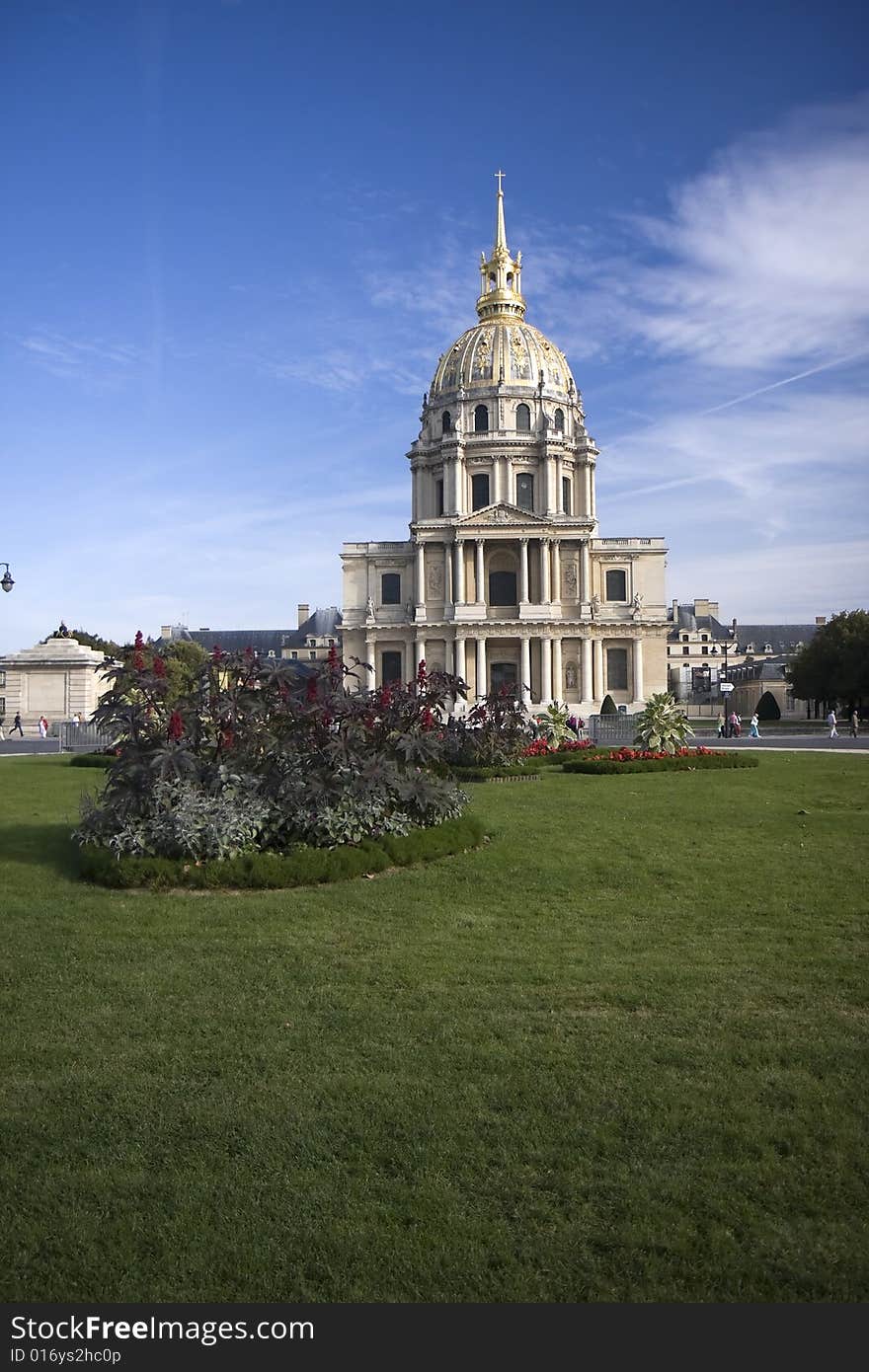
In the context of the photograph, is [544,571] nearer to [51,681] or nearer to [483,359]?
[483,359]

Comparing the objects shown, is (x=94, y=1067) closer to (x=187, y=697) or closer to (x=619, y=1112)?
(x=619, y=1112)

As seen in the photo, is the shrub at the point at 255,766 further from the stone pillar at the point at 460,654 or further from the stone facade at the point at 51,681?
the stone pillar at the point at 460,654

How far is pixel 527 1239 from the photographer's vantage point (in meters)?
4.55

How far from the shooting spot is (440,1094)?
6.00 m

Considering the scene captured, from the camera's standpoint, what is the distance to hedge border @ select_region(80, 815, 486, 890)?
11797mm

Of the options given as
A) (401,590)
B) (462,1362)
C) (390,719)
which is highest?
(401,590)

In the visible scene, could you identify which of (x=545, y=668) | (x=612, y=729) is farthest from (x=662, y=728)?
(x=545, y=668)

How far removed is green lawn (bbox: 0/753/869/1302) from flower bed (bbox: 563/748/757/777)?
1375cm

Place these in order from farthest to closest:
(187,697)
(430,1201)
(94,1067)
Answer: (187,697), (94,1067), (430,1201)

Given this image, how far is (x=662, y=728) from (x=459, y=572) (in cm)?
4948

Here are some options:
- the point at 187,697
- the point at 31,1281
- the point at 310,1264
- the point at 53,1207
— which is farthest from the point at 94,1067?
the point at 187,697

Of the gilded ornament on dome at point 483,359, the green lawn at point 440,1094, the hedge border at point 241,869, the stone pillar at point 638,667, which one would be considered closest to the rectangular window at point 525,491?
the gilded ornament on dome at point 483,359

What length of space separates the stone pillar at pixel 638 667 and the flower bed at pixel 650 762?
166 ft

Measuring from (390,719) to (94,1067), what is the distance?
850cm
